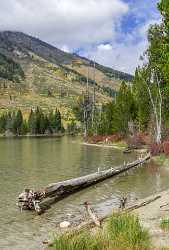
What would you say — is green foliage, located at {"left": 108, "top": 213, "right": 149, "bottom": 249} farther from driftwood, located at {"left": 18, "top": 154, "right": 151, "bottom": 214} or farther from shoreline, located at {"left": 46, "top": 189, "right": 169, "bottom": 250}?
driftwood, located at {"left": 18, "top": 154, "right": 151, "bottom": 214}

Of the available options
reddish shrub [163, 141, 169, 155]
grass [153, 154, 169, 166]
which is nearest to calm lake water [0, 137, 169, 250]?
grass [153, 154, 169, 166]

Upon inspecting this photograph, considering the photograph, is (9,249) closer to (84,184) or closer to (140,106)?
(84,184)

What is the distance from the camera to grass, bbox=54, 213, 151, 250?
47.0ft

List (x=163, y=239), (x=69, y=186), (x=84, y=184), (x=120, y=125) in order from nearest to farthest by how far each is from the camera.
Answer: (x=163, y=239), (x=69, y=186), (x=84, y=184), (x=120, y=125)

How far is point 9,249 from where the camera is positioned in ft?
60.1

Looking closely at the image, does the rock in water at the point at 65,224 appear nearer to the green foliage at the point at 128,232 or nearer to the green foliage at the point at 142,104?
the green foliage at the point at 128,232

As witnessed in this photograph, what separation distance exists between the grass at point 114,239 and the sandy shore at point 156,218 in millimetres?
876

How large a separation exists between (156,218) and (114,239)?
605cm

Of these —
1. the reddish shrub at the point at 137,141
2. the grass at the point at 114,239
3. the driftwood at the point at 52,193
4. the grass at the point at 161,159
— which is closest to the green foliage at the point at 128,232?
the grass at the point at 114,239

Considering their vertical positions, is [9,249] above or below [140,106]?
below

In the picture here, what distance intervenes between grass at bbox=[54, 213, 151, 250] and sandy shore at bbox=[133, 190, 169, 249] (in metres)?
0.88

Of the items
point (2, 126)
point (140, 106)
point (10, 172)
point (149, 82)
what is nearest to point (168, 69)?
point (10, 172)

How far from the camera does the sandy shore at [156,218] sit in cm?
1678

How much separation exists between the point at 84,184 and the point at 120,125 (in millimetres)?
69569
